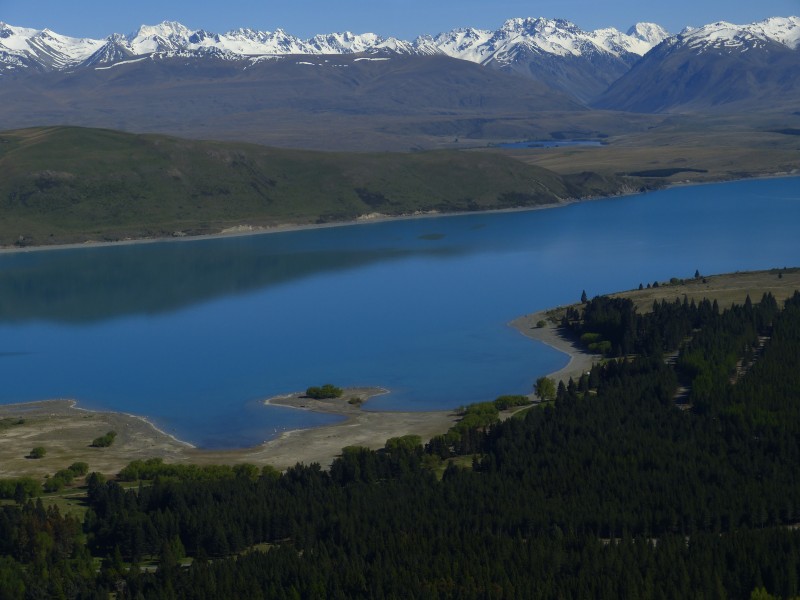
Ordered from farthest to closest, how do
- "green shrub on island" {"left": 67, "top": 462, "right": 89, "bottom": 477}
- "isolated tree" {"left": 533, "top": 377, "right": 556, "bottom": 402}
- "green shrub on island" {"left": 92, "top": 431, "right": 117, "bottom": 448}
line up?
"isolated tree" {"left": 533, "top": 377, "right": 556, "bottom": 402}, "green shrub on island" {"left": 92, "top": 431, "right": 117, "bottom": 448}, "green shrub on island" {"left": 67, "top": 462, "right": 89, "bottom": 477}

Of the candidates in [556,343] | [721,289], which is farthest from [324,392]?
[721,289]

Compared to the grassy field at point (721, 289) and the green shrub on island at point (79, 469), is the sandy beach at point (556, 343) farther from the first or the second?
the green shrub on island at point (79, 469)

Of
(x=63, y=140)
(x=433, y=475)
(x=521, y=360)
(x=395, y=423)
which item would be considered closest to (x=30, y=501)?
(x=433, y=475)

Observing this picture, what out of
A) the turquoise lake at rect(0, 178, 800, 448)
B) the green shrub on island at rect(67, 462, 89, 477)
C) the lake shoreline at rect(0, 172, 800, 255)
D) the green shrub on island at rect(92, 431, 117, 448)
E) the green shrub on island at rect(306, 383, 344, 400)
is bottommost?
the green shrub on island at rect(67, 462, 89, 477)

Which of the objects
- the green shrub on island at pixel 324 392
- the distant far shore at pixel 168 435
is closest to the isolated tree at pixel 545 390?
the distant far shore at pixel 168 435

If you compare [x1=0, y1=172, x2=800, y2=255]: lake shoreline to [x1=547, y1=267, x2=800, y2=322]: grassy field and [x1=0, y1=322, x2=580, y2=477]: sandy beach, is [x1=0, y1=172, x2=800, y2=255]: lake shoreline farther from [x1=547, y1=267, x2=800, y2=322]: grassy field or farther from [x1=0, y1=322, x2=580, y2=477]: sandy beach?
[x1=0, y1=322, x2=580, y2=477]: sandy beach

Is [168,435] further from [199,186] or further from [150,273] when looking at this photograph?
[199,186]

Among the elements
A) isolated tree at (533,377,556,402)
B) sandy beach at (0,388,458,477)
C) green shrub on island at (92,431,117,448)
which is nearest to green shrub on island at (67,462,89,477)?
sandy beach at (0,388,458,477)
